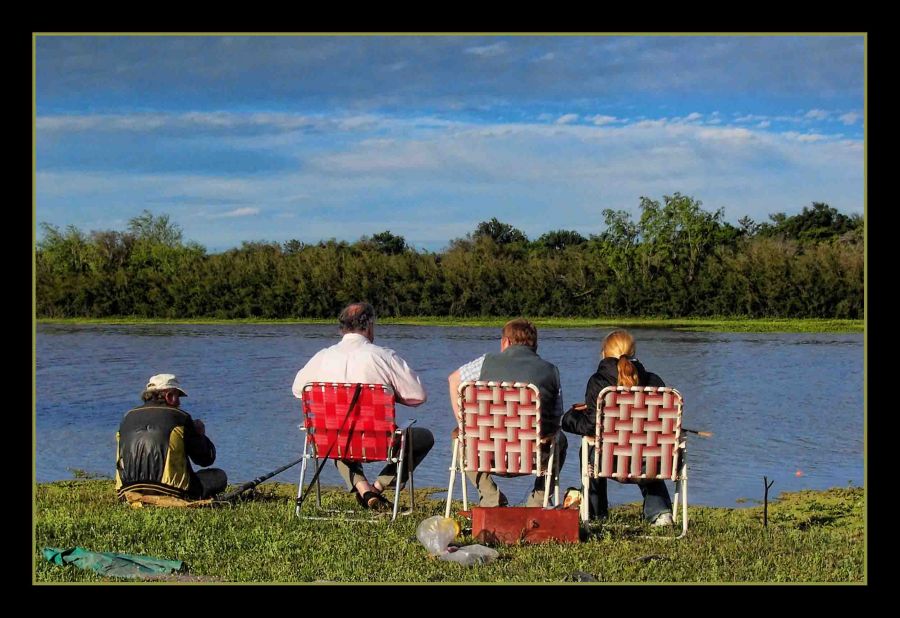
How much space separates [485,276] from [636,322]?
4957 millimetres

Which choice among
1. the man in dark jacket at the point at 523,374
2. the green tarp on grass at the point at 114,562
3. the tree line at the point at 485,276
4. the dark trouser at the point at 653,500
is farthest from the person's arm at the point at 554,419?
the tree line at the point at 485,276

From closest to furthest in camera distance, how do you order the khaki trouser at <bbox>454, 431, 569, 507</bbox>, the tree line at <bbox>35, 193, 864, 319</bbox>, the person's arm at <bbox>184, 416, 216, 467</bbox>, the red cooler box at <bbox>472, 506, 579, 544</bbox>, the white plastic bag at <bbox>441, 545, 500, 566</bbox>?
1. the white plastic bag at <bbox>441, 545, 500, 566</bbox>
2. the red cooler box at <bbox>472, 506, 579, 544</bbox>
3. the khaki trouser at <bbox>454, 431, 569, 507</bbox>
4. the person's arm at <bbox>184, 416, 216, 467</bbox>
5. the tree line at <bbox>35, 193, 864, 319</bbox>

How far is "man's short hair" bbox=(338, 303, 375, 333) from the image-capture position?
7.98 meters

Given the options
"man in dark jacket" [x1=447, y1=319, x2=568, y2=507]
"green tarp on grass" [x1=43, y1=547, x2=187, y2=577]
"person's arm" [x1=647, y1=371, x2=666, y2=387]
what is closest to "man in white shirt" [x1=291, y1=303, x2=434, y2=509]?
"man in dark jacket" [x1=447, y1=319, x2=568, y2=507]

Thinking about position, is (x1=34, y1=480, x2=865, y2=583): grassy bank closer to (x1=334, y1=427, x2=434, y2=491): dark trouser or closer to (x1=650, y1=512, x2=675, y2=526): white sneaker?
(x1=650, y1=512, x2=675, y2=526): white sneaker

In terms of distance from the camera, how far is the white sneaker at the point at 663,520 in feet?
24.4

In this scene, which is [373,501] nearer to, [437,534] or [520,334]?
[520,334]

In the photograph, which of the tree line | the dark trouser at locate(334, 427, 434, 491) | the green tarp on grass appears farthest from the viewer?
the tree line

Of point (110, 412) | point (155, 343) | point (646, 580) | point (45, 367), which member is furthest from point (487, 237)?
point (646, 580)

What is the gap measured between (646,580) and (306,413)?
9.26ft

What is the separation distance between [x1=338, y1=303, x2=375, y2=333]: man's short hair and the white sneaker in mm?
2282

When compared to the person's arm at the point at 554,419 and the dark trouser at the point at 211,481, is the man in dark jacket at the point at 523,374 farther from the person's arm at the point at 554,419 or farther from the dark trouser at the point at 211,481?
the dark trouser at the point at 211,481

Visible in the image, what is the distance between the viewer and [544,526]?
6641mm

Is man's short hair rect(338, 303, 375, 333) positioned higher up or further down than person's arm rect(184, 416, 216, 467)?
higher up
